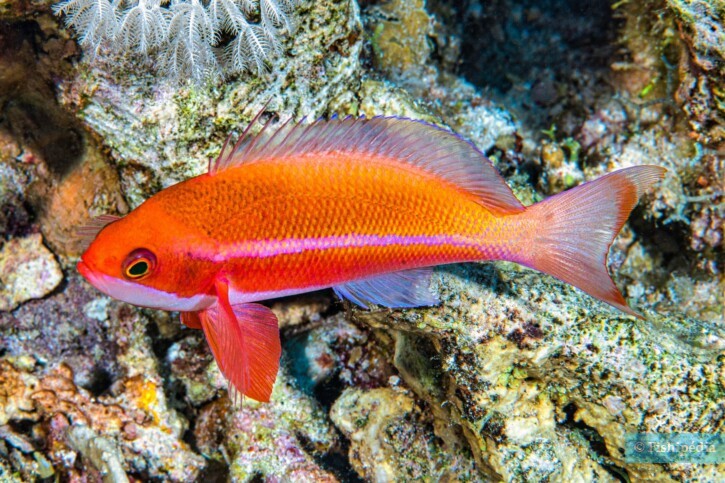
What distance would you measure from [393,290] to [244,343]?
803mm

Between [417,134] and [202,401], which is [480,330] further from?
[202,401]

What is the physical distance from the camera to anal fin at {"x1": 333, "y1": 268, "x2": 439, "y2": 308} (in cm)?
247

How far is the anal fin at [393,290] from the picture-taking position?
247 cm

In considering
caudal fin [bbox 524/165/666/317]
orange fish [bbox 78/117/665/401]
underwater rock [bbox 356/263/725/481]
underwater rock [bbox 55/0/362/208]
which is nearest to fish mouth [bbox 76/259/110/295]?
orange fish [bbox 78/117/665/401]

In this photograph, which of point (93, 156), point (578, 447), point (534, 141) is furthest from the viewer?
point (534, 141)

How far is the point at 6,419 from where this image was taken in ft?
10.9

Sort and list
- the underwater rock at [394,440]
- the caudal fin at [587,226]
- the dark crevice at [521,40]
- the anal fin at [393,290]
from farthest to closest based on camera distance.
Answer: the dark crevice at [521,40]
the underwater rock at [394,440]
the anal fin at [393,290]
the caudal fin at [587,226]

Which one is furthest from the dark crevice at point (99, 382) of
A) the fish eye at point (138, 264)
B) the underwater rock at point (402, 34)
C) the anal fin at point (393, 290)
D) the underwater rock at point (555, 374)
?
the underwater rock at point (402, 34)

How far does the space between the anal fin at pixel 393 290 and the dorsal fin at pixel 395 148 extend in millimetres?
548

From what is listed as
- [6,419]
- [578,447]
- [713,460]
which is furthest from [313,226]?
[6,419]

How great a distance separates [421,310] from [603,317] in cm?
108

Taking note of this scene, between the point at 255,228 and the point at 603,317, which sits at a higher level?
the point at 255,228

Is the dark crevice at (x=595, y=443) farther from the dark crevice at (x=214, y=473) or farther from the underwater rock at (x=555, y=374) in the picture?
the dark crevice at (x=214, y=473)

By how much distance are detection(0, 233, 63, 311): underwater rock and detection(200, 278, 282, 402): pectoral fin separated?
2183 millimetres
